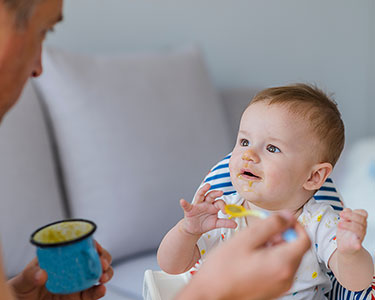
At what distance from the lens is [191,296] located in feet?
2.09

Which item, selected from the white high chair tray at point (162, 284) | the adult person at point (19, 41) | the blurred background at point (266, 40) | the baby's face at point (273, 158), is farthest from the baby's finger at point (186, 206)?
the blurred background at point (266, 40)

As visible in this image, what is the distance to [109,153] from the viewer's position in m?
1.68

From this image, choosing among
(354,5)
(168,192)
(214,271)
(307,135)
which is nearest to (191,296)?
(214,271)

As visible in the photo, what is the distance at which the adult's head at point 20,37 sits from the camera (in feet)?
2.06

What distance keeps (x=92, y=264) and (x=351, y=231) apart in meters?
0.47

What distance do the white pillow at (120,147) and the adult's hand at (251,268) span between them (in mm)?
1049

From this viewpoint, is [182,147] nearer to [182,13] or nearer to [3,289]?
[182,13]

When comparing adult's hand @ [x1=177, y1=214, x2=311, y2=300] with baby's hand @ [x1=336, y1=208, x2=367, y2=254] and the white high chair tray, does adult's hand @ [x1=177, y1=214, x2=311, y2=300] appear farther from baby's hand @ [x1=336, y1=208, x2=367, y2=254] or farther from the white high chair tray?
the white high chair tray

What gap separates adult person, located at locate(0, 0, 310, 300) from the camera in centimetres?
62

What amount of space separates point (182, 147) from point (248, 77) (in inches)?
32.8

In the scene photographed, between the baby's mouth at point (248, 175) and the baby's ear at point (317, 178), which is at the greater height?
the baby's mouth at point (248, 175)

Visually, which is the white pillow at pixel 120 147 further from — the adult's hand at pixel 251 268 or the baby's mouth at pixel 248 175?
the adult's hand at pixel 251 268

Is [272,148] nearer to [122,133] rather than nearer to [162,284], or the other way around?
[162,284]

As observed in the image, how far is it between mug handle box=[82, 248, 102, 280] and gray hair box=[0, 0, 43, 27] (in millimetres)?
351
